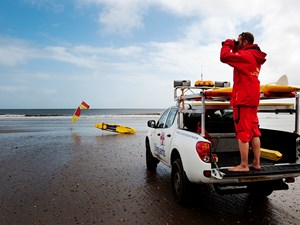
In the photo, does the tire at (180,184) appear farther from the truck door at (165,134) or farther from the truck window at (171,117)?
the truck window at (171,117)

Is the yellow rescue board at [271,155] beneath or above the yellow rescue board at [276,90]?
beneath

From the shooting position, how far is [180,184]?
15.3 ft

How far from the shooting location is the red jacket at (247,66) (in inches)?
157

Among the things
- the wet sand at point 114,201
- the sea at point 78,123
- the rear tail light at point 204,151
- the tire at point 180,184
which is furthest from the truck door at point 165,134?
the sea at point 78,123

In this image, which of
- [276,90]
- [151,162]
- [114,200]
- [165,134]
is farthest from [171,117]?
[276,90]

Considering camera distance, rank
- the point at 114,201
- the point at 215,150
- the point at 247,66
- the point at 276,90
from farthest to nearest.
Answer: the point at 215,150
the point at 114,201
the point at 276,90
the point at 247,66

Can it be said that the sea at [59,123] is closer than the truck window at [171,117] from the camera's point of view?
No

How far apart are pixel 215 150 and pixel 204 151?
170 cm

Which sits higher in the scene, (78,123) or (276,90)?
(276,90)

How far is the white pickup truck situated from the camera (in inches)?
161

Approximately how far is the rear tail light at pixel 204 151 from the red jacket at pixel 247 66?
2.52ft

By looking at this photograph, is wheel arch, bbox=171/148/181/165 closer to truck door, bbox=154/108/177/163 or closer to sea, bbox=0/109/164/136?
truck door, bbox=154/108/177/163

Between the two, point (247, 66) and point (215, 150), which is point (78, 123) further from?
point (247, 66)

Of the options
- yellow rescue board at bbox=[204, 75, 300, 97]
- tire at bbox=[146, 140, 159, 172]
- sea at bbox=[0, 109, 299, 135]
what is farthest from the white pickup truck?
tire at bbox=[146, 140, 159, 172]
